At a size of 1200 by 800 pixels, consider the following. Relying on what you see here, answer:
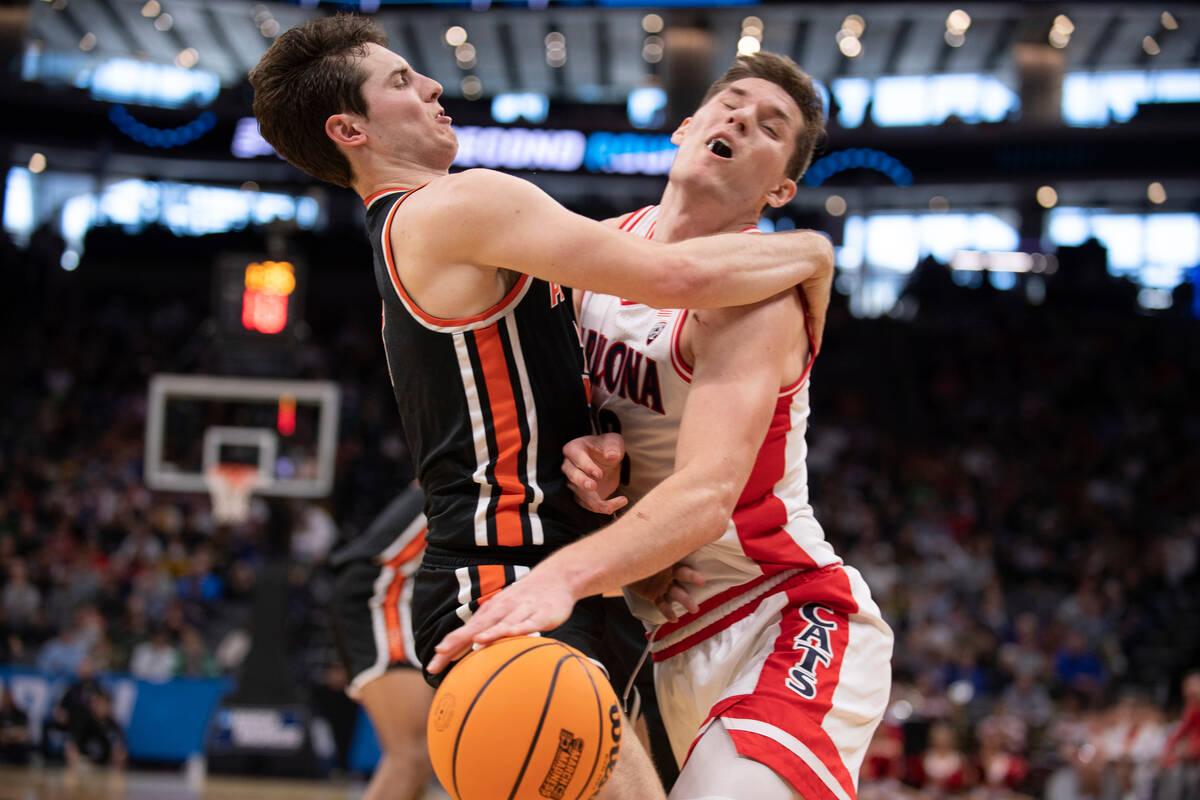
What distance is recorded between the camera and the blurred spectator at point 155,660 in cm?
1188

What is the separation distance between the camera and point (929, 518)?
16406 mm

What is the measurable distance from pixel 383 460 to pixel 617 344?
49.2 ft

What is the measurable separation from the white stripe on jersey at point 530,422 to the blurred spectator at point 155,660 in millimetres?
10212

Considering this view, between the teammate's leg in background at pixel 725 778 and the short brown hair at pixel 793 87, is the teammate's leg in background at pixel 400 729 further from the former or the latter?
the short brown hair at pixel 793 87

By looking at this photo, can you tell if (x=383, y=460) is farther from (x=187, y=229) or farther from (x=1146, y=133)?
(x=1146, y=133)

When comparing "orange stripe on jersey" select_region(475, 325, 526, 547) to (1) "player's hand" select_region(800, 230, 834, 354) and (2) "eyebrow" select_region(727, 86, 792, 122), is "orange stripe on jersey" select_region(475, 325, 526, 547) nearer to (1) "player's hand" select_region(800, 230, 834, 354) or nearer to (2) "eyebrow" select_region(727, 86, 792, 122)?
(1) "player's hand" select_region(800, 230, 834, 354)

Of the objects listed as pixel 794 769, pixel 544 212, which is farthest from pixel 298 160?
pixel 794 769

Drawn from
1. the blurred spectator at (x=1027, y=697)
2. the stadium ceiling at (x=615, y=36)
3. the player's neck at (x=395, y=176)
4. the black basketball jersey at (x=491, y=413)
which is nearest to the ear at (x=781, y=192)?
the black basketball jersey at (x=491, y=413)

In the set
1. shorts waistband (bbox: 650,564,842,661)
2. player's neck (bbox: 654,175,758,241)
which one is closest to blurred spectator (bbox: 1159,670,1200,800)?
shorts waistband (bbox: 650,564,842,661)

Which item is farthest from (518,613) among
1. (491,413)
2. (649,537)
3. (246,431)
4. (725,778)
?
(246,431)

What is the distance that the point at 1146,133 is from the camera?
2117 centimetres

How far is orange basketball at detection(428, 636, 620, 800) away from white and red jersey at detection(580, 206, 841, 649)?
775 mm

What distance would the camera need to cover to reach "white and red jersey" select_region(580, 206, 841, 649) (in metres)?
2.91

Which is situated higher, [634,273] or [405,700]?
[634,273]
